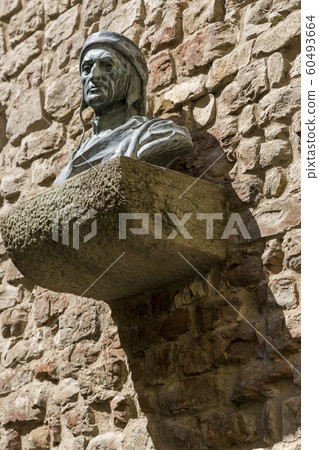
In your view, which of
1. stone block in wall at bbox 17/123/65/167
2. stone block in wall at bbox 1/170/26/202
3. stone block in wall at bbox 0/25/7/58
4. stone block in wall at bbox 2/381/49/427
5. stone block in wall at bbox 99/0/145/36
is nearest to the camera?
stone block in wall at bbox 2/381/49/427

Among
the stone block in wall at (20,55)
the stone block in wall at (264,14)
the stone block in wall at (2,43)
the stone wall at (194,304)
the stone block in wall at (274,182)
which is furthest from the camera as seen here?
the stone block in wall at (2,43)

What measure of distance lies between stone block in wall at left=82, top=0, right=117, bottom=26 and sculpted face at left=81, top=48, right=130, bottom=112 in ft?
2.99

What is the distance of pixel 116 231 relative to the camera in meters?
3.09

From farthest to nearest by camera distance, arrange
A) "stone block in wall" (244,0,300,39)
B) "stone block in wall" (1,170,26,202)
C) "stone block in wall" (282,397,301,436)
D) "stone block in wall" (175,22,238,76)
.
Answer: "stone block in wall" (1,170,26,202) < "stone block in wall" (175,22,238,76) < "stone block in wall" (244,0,300,39) < "stone block in wall" (282,397,301,436)

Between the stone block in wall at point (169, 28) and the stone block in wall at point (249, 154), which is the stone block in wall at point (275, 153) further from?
the stone block in wall at point (169, 28)

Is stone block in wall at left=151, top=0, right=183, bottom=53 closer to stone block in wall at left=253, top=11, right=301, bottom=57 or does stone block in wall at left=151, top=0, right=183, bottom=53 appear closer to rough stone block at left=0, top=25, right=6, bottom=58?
stone block in wall at left=253, top=11, right=301, bottom=57

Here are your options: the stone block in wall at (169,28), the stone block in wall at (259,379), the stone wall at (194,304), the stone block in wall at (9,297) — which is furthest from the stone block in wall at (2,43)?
the stone block in wall at (259,379)

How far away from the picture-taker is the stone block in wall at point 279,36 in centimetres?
345

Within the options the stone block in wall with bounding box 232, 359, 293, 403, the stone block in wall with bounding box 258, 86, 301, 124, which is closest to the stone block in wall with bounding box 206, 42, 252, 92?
the stone block in wall with bounding box 258, 86, 301, 124

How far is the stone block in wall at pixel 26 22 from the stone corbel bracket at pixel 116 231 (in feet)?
5.63

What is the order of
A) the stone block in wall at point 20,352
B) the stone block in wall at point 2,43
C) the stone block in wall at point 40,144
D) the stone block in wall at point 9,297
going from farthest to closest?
the stone block in wall at point 2,43, the stone block in wall at point 40,144, the stone block in wall at point 9,297, the stone block in wall at point 20,352

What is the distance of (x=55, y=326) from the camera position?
4082 millimetres

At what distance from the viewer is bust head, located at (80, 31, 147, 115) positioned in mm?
3586

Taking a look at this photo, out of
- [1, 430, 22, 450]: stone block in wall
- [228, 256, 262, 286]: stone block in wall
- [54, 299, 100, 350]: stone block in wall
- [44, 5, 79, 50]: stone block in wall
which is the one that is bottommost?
[1, 430, 22, 450]: stone block in wall
